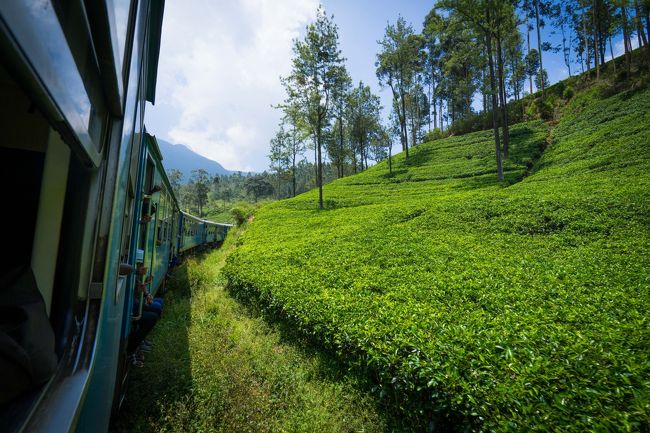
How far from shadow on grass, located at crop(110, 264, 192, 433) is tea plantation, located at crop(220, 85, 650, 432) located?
2099 millimetres

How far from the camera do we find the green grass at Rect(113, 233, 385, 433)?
407 centimetres

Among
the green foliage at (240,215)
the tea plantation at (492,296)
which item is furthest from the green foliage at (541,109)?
the green foliage at (240,215)

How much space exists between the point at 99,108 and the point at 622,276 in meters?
8.07

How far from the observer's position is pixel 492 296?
5.57m

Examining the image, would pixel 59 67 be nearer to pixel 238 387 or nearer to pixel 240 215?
pixel 238 387

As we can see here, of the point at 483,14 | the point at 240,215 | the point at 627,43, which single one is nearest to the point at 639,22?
the point at 627,43

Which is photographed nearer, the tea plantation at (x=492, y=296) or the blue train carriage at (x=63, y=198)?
the blue train carriage at (x=63, y=198)

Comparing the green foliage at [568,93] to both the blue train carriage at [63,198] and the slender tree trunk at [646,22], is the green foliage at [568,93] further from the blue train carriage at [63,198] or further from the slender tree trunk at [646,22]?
the blue train carriage at [63,198]

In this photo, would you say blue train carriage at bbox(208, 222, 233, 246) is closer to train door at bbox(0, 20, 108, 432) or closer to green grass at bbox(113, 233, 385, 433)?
green grass at bbox(113, 233, 385, 433)

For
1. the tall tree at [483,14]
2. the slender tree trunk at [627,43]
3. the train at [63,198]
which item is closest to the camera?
the train at [63,198]

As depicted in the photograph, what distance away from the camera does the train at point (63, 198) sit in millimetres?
1037

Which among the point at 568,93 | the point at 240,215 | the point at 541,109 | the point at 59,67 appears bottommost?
the point at 59,67

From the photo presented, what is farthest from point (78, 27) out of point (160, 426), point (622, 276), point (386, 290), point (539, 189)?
point (539, 189)

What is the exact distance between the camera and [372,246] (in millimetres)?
9875
